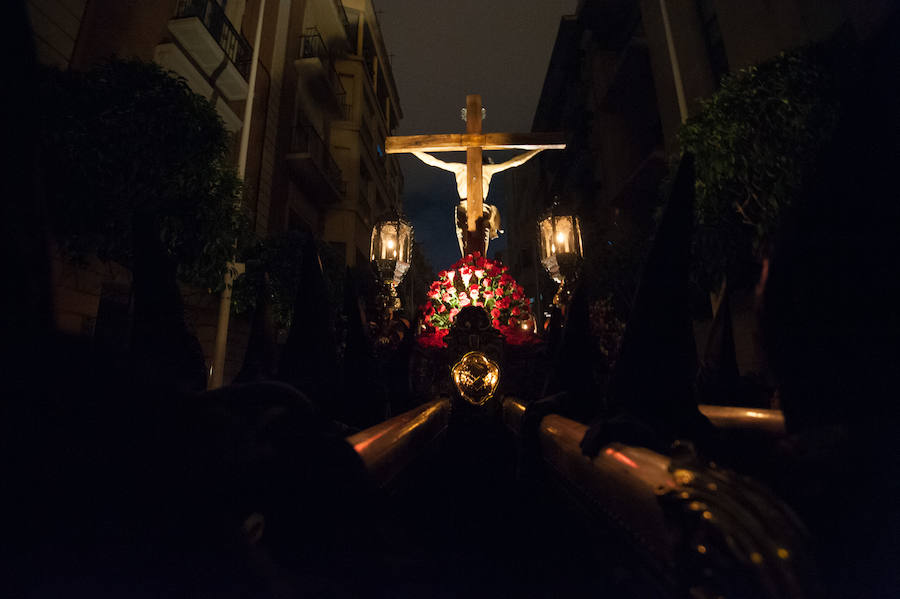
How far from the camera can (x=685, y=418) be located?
3.22 feet

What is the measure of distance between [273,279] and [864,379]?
1087 cm

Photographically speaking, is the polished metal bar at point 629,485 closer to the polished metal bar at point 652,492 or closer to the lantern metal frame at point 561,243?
the polished metal bar at point 652,492

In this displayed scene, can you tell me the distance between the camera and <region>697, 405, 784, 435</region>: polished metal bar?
4.29ft

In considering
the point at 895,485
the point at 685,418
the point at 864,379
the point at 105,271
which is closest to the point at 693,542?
the point at 895,485

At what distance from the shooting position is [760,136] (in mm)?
5602

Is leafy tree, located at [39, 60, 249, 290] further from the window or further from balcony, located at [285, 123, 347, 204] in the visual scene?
the window

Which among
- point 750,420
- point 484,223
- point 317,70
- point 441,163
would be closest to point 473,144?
point 441,163

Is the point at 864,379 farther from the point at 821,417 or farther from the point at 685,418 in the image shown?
the point at 685,418

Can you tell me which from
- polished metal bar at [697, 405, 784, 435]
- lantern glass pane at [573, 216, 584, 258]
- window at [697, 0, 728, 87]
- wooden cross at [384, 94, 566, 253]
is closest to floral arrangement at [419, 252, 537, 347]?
lantern glass pane at [573, 216, 584, 258]

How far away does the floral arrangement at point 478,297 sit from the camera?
174 inches

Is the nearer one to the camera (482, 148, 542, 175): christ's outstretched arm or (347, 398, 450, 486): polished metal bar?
(347, 398, 450, 486): polished metal bar

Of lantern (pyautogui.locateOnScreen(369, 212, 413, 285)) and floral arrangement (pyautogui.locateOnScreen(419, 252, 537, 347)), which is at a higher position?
lantern (pyautogui.locateOnScreen(369, 212, 413, 285))

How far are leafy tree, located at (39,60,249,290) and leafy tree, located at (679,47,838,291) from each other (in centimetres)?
774

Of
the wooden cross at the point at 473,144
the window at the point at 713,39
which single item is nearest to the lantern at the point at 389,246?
the wooden cross at the point at 473,144
